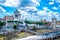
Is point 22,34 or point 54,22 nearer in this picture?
point 22,34

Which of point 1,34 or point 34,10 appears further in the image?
point 34,10

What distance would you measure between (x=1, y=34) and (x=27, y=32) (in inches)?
19.2

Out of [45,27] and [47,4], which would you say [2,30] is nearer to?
[45,27]

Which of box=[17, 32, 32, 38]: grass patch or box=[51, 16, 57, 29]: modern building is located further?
box=[51, 16, 57, 29]: modern building

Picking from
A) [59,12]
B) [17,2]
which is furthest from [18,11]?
[59,12]

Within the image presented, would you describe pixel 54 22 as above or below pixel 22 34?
above

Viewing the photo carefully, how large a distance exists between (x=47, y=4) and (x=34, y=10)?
0.96 feet

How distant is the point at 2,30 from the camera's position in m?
2.79

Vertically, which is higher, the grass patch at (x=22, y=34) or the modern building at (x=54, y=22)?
the modern building at (x=54, y=22)

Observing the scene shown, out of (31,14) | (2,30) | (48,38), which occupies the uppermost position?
(31,14)

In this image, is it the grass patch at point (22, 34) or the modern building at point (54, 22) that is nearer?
the grass patch at point (22, 34)

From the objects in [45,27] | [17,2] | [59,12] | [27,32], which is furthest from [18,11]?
[59,12]

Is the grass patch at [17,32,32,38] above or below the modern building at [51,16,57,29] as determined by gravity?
below

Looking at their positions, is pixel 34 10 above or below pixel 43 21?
above
